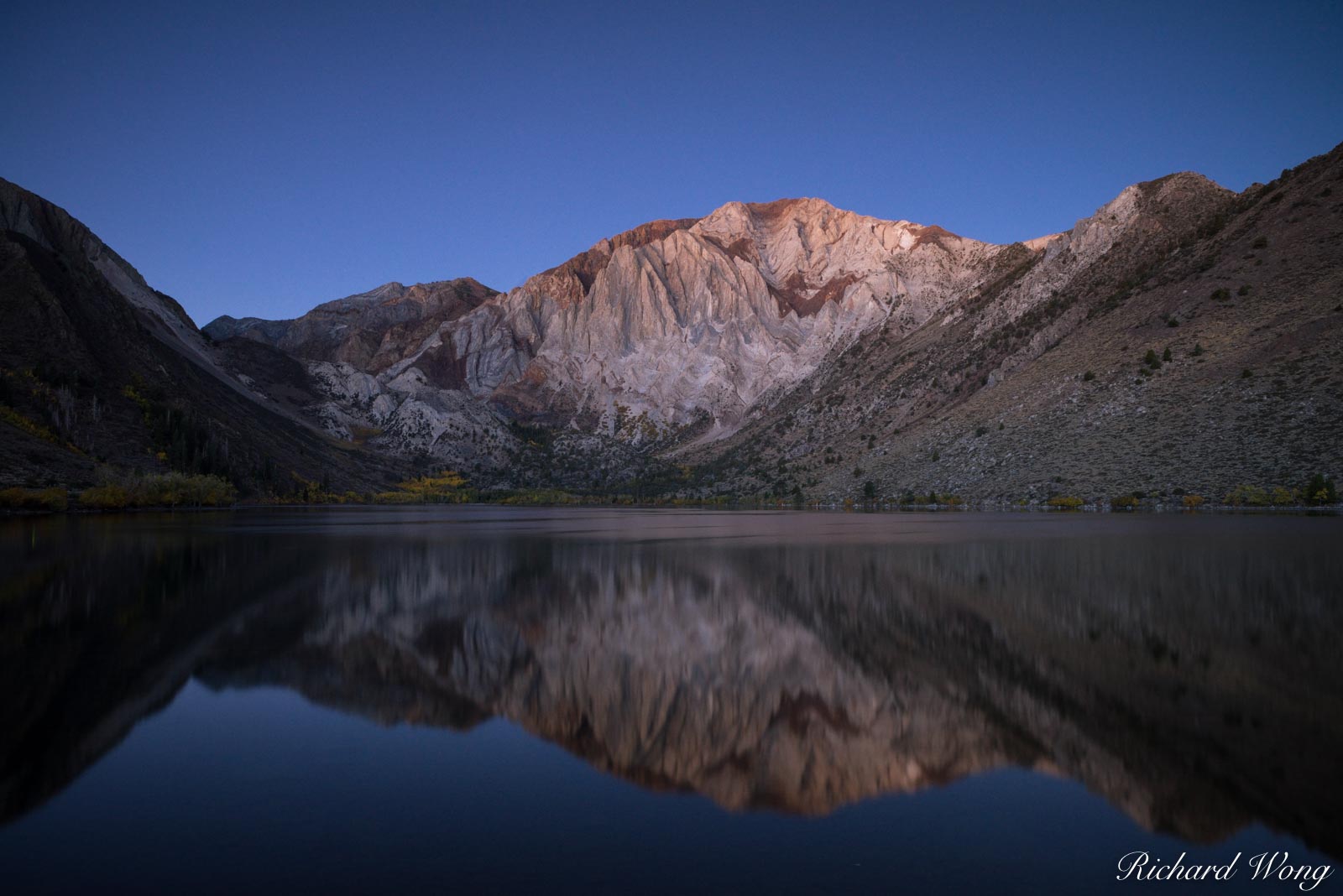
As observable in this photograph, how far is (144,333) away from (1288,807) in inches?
4753

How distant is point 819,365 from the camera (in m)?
137

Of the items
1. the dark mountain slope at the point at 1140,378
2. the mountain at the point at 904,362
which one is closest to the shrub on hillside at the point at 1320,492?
the dark mountain slope at the point at 1140,378

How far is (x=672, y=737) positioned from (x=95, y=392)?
90.8 metres

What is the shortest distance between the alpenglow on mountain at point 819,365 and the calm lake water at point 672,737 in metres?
48.4

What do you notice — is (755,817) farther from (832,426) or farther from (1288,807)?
(832,426)

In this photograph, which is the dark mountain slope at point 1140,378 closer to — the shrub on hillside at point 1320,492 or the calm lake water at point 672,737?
the shrub on hillside at point 1320,492

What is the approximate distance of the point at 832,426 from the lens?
105000mm

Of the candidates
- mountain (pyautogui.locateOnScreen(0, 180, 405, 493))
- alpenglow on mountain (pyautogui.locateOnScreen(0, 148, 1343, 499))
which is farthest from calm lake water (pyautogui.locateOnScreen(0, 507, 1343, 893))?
mountain (pyautogui.locateOnScreen(0, 180, 405, 493))

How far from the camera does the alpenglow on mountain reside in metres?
58.4

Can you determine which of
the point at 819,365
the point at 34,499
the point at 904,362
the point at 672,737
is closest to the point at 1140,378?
the point at 904,362

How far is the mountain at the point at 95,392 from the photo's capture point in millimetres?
67625

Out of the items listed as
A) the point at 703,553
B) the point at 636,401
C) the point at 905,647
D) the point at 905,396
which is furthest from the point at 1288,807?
the point at 636,401

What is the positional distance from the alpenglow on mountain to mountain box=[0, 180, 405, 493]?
1.45 feet

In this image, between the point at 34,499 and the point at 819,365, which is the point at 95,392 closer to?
the point at 34,499
